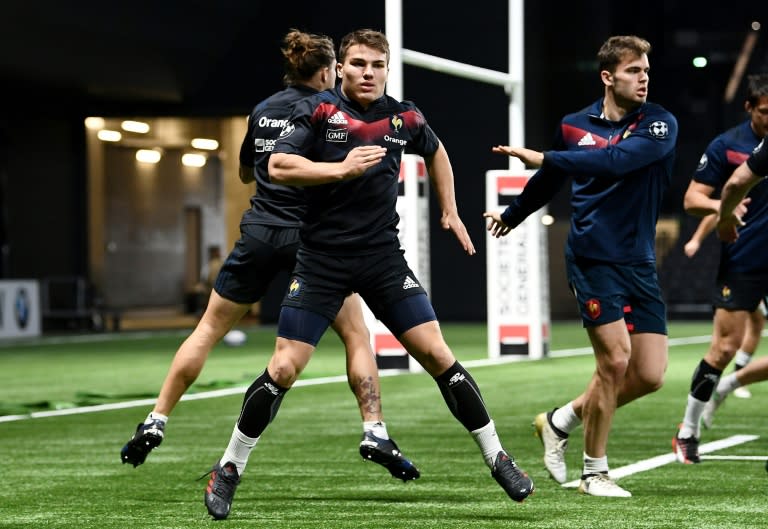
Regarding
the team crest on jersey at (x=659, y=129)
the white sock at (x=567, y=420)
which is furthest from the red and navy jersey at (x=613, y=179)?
the white sock at (x=567, y=420)

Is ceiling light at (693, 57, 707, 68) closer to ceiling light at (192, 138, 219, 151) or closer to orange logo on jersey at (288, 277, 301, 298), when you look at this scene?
ceiling light at (192, 138, 219, 151)

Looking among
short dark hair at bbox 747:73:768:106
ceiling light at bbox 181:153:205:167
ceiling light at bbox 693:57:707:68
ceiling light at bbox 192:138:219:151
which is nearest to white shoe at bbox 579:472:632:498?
short dark hair at bbox 747:73:768:106

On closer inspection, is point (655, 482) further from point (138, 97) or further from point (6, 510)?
point (138, 97)

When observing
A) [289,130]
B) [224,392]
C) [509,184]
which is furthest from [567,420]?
[509,184]

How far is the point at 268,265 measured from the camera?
270 inches

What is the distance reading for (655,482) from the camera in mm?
6859

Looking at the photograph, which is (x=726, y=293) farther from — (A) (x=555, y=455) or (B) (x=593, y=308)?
(B) (x=593, y=308)

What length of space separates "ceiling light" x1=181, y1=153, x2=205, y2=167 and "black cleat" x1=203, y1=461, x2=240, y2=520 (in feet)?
110

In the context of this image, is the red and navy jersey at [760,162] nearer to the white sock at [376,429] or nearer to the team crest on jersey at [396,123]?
the team crest on jersey at [396,123]

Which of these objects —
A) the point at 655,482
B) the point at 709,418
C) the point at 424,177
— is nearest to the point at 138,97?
the point at 424,177

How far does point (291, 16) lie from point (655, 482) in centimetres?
2254

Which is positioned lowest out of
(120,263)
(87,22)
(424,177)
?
(120,263)

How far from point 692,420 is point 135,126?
1044 inches

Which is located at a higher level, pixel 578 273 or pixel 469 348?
pixel 578 273
